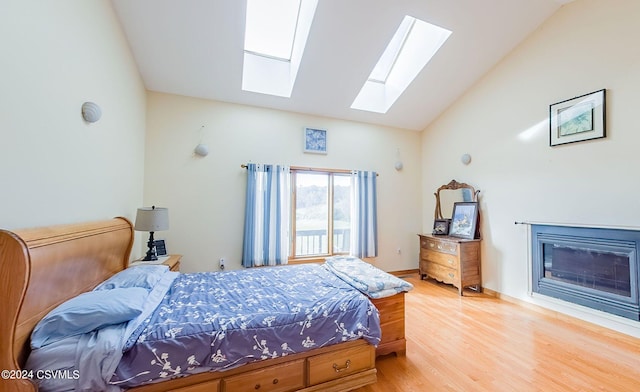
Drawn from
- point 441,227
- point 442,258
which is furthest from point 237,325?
point 441,227

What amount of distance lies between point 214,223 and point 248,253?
24.9 inches

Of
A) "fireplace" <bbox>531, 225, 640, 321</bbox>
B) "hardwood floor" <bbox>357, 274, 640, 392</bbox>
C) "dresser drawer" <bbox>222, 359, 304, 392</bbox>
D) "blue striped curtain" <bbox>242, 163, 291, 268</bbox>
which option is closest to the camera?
"dresser drawer" <bbox>222, 359, 304, 392</bbox>

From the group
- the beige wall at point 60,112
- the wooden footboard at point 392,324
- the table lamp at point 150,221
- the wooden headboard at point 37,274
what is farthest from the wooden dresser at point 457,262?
the beige wall at point 60,112

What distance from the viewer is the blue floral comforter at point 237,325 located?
1303 millimetres

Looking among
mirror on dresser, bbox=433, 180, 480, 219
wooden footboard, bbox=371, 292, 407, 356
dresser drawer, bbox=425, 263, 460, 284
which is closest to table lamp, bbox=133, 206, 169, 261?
wooden footboard, bbox=371, 292, 407, 356

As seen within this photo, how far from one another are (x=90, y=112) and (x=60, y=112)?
28cm

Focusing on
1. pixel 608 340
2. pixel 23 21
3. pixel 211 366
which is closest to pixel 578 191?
pixel 608 340

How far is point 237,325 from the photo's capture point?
1.49 meters

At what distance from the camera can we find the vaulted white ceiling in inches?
97.7

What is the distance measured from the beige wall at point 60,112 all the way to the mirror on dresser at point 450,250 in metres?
4.20

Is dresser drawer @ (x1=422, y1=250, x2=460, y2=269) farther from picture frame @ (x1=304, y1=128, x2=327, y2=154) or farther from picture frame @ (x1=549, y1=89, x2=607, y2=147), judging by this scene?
picture frame @ (x1=304, y1=128, x2=327, y2=154)

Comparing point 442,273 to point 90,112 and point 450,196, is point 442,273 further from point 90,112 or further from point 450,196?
point 90,112

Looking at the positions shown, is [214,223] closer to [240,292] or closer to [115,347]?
[240,292]

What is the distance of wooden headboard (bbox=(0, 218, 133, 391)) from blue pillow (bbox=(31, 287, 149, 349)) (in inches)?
2.6
